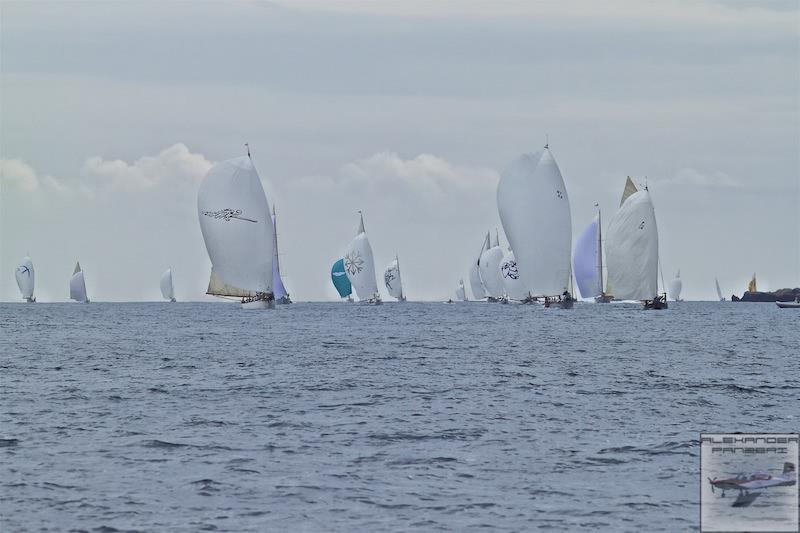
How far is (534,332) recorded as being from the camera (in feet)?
257

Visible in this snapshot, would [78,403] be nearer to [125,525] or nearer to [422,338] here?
[125,525]

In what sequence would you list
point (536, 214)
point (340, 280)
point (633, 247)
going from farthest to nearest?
1. point (340, 280)
2. point (633, 247)
3. point (536, 214)

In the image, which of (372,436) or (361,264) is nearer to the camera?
(372,436)

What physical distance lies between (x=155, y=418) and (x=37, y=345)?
38298 millimetres

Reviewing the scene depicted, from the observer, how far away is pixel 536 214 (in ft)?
354

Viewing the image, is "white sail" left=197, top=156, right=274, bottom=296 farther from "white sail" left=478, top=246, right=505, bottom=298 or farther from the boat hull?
Result: "white sail" left=478, top=246, right=505, bottom=298

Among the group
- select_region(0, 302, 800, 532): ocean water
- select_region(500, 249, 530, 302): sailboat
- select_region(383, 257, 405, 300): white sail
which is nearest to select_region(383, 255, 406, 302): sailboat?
select_region(383, 257, 405, 300): white sail

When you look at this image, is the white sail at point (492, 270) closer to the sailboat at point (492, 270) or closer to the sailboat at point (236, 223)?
the sailboat at point (492, 270)

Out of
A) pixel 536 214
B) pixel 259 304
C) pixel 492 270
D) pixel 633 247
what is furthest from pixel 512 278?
pixel 536 214

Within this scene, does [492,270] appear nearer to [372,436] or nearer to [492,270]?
[492,270]

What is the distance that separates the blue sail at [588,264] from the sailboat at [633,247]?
15346mm

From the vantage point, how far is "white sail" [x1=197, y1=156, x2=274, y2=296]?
107 metres

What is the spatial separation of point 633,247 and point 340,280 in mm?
67044

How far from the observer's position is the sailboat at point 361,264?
166250 mm
